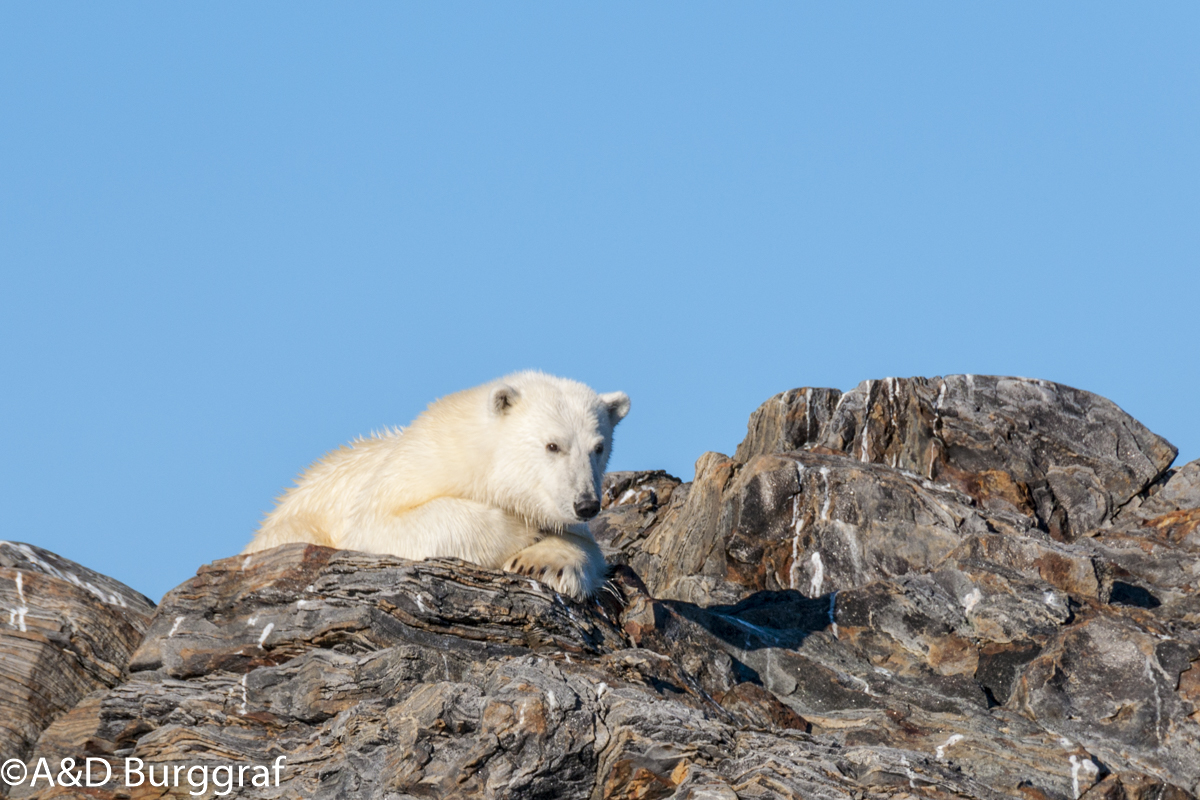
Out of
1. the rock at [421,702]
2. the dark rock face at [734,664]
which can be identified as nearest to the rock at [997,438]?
the dark rock face at [734,664]

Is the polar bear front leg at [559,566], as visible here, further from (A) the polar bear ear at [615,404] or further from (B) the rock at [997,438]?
(B) the rock at [997,438]

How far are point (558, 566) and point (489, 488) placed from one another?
1.01 meters

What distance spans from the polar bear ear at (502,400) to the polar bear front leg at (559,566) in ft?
4.35

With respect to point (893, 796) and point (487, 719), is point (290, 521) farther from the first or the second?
point (893, 796)

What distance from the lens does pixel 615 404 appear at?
12109mm

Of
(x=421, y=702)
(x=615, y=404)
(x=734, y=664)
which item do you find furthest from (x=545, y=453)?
(x=734, y=664)

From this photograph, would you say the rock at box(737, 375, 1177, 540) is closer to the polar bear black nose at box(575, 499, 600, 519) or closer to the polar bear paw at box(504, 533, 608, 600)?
the polar bear paw at box(504, 533, 608, 600)

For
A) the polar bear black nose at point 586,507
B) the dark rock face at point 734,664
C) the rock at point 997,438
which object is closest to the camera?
the dark rock face at point 734,664

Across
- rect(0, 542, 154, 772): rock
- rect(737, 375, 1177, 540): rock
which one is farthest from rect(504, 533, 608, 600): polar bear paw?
rect(737, 375, 1177, 540): rock

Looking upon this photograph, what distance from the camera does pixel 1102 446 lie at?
24516 mm

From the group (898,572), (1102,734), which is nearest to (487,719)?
(1102,734)

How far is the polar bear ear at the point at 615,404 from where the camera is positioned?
12.0 meters

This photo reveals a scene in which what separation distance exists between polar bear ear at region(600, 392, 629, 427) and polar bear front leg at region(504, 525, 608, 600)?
5.12 feet

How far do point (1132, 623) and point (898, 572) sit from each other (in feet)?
15.6
